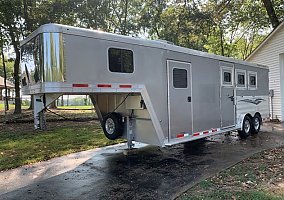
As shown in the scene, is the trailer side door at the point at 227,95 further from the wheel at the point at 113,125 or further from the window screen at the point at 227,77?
the wheel at the point at 113,125

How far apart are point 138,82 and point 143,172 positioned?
1.91 metres

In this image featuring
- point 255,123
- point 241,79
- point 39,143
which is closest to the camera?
point 39,143

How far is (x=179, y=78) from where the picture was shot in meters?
6.76

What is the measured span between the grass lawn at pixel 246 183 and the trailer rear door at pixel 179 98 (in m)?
1.53

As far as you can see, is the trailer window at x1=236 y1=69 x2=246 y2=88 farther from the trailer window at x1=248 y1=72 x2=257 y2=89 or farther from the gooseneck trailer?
the trailer window at x1=248 y1=72 x2=257 y2=89

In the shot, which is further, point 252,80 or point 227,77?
point 252,80

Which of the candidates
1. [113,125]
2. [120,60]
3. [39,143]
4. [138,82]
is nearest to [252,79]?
[113,125]

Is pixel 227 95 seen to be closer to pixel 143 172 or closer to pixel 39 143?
pixel 143 172

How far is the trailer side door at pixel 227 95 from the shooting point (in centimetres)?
838

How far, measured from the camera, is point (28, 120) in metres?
14.9

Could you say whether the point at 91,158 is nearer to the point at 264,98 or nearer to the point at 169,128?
the point at 169,128

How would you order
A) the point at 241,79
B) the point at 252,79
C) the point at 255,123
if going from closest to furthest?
1. the point at 241,79
2. the point at 252,79
3. the point at 255,123

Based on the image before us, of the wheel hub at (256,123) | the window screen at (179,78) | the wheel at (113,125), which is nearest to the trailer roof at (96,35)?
the window screen at (179,78)

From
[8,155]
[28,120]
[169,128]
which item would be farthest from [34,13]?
[169,128]
